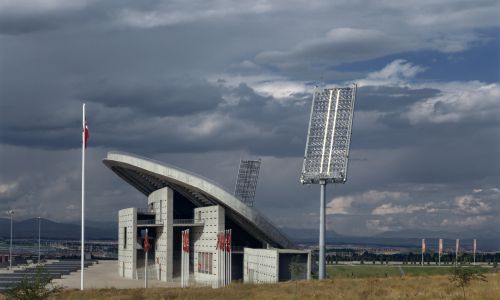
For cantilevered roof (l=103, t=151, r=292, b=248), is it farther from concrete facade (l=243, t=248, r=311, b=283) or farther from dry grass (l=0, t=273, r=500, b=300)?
dry grass (l=0, t=273, r=500, b=300)

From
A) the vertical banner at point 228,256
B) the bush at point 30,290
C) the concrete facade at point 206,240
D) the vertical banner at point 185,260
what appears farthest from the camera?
the concrete facade at point 206,240

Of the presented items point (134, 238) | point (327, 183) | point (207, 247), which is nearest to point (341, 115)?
point (327, 183)

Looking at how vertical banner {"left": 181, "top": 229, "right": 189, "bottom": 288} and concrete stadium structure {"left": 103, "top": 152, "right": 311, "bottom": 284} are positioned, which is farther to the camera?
concrete stadium structure {"left": 103, "top": 152, "right": 311, "bottom": 284}

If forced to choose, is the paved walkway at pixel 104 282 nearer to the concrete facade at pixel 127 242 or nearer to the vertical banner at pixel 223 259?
the concrete facade at pixel 127 242

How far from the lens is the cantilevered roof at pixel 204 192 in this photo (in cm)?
8975

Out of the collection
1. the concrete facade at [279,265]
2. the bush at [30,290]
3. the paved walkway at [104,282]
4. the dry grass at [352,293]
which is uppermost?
the bush at [30,290]

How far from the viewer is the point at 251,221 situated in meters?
90.1

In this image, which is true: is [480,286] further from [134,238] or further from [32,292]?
[134,238]

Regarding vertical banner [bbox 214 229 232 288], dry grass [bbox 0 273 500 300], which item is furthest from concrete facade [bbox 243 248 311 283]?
dry grass [bbox 0 273 500 300]

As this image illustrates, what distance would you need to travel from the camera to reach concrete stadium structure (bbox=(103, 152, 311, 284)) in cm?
8931

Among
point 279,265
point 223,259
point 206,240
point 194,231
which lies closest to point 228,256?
point 223,259

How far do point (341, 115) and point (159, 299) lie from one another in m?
47.4

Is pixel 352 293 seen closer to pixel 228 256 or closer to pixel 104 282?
pixel 228 256

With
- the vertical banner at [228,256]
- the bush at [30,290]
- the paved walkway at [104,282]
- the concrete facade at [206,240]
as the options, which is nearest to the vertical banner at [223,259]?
the vertical banner at [228,256]
